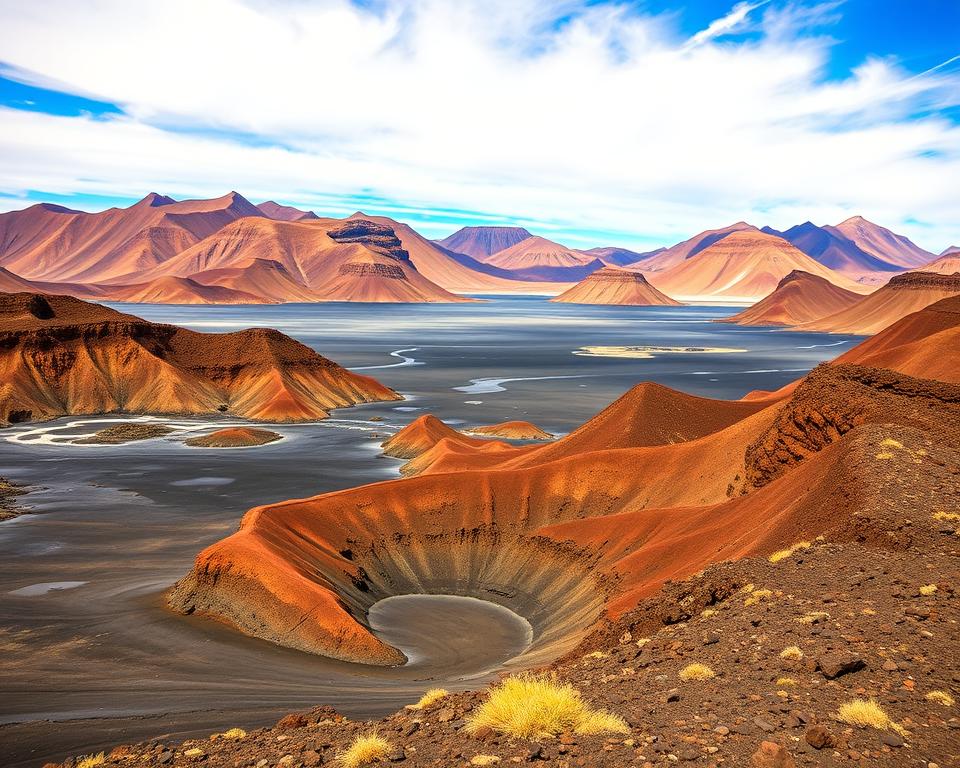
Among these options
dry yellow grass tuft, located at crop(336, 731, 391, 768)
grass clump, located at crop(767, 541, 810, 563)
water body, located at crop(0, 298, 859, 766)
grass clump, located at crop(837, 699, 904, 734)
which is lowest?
water body, located at crop(0, 298, 859, 766)

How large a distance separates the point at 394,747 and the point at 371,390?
94.8m

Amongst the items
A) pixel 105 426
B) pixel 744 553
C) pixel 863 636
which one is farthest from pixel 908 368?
pixel 105 426

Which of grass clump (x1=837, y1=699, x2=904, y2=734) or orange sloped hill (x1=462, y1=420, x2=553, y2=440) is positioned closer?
grass clump (x1=837, y1=699, x2=904, y2=734)

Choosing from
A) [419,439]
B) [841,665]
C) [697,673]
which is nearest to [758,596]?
[697,673]

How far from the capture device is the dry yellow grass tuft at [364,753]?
36.7 feet

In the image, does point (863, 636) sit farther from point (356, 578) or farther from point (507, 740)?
point (356, 578)

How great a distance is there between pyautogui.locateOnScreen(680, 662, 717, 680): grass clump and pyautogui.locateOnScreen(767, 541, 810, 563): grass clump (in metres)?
6.02

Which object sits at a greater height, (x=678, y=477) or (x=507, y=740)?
(x=507, y=740)

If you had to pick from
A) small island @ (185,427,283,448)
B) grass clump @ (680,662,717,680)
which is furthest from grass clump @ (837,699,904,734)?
small island @ (185,427,283,448)

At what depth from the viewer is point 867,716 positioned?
32.8 ft

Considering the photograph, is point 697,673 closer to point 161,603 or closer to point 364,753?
point 364,753

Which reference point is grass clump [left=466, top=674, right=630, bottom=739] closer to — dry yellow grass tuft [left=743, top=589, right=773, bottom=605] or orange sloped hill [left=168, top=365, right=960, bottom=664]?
dry yellow grass tuft [left=743, top=589, right=773, bottom=605]

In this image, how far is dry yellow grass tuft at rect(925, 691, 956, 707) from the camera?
10.2 metres

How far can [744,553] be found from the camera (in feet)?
69.3
